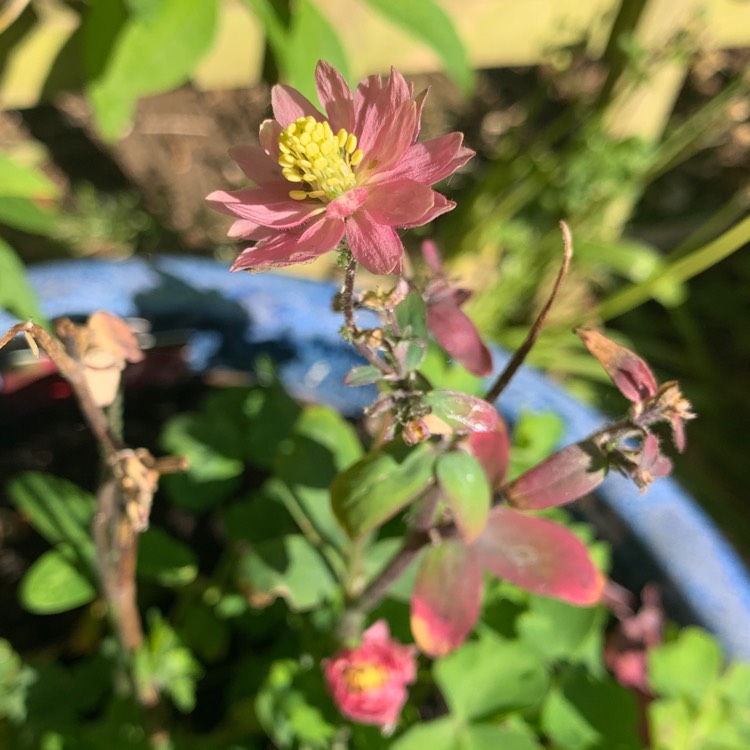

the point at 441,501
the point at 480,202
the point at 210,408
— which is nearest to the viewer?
the point at 441,501

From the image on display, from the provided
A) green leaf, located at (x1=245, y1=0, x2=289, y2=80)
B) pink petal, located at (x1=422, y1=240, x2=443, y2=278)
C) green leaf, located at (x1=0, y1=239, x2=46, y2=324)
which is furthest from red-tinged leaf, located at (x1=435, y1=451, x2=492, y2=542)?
green leaf, located at (x1=245, y1=0, x2=289, y2=80)

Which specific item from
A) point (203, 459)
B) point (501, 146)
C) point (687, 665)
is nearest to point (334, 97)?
point (203, 459)

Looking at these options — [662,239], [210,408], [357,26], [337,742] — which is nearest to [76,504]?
[210,408]

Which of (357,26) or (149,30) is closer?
(149,30)

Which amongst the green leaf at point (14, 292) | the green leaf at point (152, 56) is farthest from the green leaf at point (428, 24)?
the green leaf at point (14, 292)

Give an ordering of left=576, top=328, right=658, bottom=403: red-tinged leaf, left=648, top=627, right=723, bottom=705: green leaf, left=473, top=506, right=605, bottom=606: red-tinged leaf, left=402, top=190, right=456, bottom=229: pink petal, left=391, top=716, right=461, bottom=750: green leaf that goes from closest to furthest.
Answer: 1. left=402, top=190, right=456, bottom=229: pink petal
2. left=576, top=328, right=658, bottom=403: red-tinged leaf
3. left=473, top=506, right=605, bottom=606: red-tinged leaf
4. left=391, top=716, right=461, bottom=750: green leaf
5. left=648, top=627, right=723, bottom=705: green leaf

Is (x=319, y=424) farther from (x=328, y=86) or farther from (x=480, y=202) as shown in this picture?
(x=480, y=202)

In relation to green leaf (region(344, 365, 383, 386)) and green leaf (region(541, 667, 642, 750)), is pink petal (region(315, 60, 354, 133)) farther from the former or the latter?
green leaf (region(541, 667, 642, 750))
